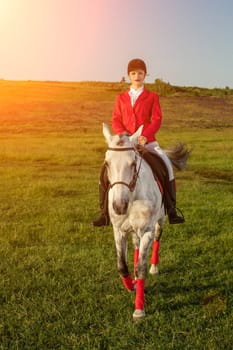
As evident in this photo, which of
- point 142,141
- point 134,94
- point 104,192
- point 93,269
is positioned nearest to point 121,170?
point 142,141

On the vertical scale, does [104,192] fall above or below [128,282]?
above

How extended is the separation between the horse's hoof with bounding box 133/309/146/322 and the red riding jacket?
256 centimetres

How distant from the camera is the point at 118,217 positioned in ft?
21.5

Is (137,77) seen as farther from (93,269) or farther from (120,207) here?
(93,269)

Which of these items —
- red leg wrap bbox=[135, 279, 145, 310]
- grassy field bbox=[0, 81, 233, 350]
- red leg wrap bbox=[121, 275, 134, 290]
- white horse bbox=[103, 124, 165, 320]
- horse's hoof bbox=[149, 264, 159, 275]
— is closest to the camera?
white horse bbox=[103, 124, 165, 320]

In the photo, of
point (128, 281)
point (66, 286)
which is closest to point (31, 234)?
point (66, 286)

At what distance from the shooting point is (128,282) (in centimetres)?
718

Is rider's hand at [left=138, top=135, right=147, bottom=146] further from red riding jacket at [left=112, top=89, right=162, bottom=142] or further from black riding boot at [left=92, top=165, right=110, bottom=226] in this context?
black riding boot at [left=92, top=165, right=110, bottom=226]

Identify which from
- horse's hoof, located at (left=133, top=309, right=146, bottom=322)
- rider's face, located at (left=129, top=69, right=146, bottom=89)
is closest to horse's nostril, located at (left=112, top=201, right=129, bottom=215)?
horse's hoof, located at (left=133, top=309, right=146, bottom=322)

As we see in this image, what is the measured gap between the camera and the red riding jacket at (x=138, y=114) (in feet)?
23.6

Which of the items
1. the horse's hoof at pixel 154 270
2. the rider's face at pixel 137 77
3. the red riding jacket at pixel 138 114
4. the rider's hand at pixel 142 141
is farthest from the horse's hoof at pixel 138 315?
the rider's face at pixel 137 77

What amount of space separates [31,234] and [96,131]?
82.8ft

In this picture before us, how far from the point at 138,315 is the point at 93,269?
6.89 ft

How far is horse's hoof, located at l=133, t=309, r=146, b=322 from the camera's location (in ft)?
21.1
